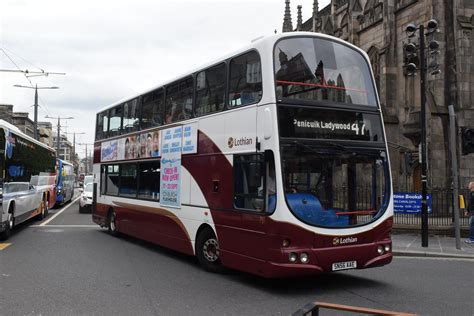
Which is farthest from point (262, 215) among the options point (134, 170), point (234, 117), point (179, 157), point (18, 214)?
point (18, 214)

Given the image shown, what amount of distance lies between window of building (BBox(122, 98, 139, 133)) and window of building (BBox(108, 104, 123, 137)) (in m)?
0.39

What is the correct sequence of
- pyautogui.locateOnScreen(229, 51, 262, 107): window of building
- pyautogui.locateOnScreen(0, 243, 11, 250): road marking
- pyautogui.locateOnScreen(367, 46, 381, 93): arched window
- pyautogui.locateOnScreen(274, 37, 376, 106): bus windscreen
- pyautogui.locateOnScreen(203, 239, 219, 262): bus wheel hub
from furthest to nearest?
pyautogui.locateOnScreen(367, 46, 381, 93): arched window
pyautogui.locateOnScreen(0, 243, 11, 250): road marking
pyautogui.locateOnScreen(203, 239, 219, 262): bus wheel hub
pyautogui.locateOnScreen(229, 51, 262, 107): window of building
pyautogui.locateOnScreen(274, 37, 376, 106): bus windscreen

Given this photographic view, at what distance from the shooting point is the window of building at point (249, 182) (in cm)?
745

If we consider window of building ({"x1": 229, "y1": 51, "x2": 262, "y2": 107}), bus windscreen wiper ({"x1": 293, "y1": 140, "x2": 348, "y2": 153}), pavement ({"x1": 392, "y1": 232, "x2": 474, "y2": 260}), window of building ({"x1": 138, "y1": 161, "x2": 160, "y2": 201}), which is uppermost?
window of building ({"x1": 229, "y1": 51, "x2": 262, "y2": 107})

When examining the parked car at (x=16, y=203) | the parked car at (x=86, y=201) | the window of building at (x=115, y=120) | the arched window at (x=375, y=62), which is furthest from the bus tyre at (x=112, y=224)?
the arched window at (x=375, y=62)

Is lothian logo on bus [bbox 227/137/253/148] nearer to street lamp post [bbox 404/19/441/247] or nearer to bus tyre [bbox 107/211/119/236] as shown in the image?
street lamp post [bbox 404/19/441/247]

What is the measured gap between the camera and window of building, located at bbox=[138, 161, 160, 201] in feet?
36.9

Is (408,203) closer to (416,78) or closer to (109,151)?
(109,151)

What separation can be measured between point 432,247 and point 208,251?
689cm

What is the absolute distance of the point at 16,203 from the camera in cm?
1409

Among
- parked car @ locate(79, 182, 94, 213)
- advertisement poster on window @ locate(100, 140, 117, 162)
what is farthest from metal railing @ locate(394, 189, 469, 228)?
parked car @ locate(79, 182, 94, 213)

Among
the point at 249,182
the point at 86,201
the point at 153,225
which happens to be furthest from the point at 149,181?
the point at 86,201

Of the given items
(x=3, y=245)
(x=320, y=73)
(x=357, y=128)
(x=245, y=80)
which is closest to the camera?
(x=320, y=73)

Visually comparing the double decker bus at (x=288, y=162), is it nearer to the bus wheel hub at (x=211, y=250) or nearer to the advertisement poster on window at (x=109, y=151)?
the bus wheel hub at (x=211, y=250)
